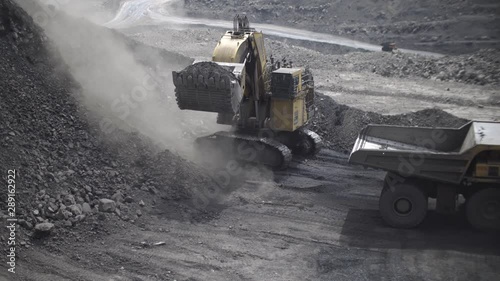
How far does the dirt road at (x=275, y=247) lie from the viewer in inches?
365

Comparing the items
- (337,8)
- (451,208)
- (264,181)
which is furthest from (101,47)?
(337,8)

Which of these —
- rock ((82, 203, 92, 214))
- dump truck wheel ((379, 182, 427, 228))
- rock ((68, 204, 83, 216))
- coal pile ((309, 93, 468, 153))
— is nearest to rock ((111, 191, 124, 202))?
rock ((82, 203, 92, 214))

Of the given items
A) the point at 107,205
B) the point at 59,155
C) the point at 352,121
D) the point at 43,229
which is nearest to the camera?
the point at 43,229

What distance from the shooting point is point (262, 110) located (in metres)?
15.0

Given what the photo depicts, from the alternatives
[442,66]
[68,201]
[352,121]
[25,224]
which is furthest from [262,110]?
[442,66]

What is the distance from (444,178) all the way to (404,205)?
3.41 ft

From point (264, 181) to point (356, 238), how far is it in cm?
366

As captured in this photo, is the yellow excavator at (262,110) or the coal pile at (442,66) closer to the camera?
the yellow excavator at (262,110)

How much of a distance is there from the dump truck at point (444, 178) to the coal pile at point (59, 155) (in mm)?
4344

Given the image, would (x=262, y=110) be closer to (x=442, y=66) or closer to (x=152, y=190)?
(x=152, y=190)

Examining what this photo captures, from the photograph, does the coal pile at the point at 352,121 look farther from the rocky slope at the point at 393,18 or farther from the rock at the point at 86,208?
the rocky slope at the point at 393,18

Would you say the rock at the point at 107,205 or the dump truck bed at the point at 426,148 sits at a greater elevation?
the dump truck bed at the point at 426,148

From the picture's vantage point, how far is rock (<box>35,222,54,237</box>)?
9.67m

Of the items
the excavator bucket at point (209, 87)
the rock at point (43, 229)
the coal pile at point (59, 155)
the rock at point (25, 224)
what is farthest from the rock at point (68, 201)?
the excavator bucket at point (209, 87)
